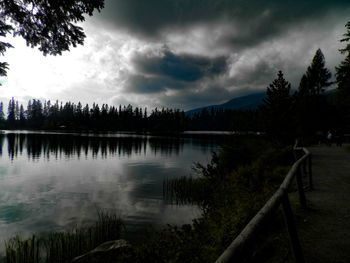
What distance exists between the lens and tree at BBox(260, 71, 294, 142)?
78.5 ft

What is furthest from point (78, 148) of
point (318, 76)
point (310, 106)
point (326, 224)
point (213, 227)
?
point (318, 76)

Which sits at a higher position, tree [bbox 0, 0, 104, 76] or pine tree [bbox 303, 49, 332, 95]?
pine tree [bbox 303, 49, 332, 95]

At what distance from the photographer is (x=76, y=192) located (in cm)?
1555

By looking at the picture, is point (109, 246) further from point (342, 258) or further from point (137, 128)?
point (137, 128)

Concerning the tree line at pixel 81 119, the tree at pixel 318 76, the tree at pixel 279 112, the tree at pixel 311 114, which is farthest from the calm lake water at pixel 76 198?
the tree line at pixel 81 119

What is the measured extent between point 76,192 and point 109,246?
10807mm

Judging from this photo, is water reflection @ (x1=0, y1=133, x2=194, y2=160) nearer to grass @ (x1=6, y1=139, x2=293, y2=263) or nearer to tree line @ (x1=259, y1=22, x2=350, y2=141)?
tree line @ (x1=259, y1=22, x2=350, y2=141)

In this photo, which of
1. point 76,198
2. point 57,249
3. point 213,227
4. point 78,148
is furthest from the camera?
point 78,148

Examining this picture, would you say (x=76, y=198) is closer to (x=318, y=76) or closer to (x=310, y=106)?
(x=310, y=106)

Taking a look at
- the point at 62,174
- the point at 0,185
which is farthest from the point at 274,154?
the point at 0,185

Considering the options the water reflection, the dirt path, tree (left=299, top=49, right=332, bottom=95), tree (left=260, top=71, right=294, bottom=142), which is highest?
tree (left=299, top=49, right=332, bottom=95)

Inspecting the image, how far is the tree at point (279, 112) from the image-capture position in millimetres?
23938

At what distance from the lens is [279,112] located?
79.6 feet

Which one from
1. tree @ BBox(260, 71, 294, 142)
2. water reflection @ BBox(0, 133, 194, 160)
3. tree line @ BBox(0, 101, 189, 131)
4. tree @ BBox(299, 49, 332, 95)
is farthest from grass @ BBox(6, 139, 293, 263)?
tree line @ BBox(0, 101, 189, 131)
